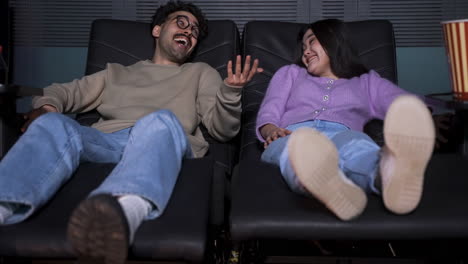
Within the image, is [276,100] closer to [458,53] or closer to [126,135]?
[126,135]

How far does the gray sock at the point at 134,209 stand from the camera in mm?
1060

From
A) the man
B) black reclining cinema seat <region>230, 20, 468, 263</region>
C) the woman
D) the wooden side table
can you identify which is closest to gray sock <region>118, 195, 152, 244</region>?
the man

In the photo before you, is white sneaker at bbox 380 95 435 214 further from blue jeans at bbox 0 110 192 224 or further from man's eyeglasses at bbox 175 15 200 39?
man's eyeglasses at bbox 175 15 200 39

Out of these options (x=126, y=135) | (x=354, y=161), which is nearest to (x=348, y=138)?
(x=354, y=161)

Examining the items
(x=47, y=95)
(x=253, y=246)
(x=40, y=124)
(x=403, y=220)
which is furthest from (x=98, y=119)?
(x=403, y=220)

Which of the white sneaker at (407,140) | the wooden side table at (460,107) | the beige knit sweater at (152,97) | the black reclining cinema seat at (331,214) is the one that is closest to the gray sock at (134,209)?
the black reclining cinema seat at (331,214)

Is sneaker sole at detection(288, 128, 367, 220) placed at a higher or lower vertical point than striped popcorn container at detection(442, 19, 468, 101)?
lower

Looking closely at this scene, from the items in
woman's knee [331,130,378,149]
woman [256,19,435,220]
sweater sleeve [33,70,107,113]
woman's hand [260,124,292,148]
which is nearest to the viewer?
woman [256,19,435,220]

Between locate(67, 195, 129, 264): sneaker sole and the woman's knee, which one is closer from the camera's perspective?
locate(67, 195, 129, 264): sneaker sole

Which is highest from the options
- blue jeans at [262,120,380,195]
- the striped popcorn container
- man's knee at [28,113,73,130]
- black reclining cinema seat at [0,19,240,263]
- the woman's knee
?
the striped popcorn container

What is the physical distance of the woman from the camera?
1078 mm

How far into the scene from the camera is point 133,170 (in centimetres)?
119

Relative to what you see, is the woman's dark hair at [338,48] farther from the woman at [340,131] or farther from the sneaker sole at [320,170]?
the sneaker sole at [320,170]

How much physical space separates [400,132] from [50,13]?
86.8 inches
